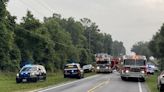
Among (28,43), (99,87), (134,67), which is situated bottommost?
(99,87)

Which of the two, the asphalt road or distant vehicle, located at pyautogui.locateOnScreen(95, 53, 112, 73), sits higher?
distant vehicle, located at pyautogui.locateOnScreen(95, 53, 112, 73)

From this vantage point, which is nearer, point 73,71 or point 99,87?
point 99,87

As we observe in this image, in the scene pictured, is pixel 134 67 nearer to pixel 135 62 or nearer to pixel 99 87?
pixel 135 62

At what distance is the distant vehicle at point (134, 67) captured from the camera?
46312 mm

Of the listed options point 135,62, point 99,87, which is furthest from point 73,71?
point 99,87

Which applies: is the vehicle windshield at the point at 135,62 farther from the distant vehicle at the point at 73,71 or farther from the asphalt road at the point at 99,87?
the distant vehicle at the point at 73,71

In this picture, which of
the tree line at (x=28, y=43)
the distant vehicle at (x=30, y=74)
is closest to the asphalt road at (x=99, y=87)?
the distant vehicle at (x=30, y=74)

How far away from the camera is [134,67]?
152 ft

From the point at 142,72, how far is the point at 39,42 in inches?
1031

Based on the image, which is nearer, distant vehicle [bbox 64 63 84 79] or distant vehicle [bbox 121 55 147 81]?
distant vehicle [bbox 121 55 147 81]

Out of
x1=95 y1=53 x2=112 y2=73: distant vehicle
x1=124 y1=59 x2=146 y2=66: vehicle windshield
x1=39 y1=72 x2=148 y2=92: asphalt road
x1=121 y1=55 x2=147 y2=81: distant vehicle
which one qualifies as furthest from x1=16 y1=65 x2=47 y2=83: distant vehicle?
x1=95 y1=53 x2=112 y2=73: distant vehicle

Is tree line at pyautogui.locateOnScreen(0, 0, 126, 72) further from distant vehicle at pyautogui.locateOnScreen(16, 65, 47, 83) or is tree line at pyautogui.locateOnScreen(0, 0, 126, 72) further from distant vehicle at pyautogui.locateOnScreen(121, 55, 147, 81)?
distant vehicle at pyautogui.locateOnScreen(121, 55, 147, 81)

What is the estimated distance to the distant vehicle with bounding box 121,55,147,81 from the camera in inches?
1823

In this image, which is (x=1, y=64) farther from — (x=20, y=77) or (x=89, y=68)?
(x=89, y=68)
